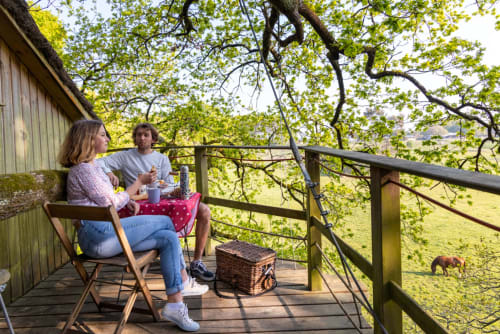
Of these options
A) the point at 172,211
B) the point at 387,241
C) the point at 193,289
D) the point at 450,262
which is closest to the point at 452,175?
the point at 387,241

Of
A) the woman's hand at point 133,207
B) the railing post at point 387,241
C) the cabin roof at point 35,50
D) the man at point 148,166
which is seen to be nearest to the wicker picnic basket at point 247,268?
the man at point 148,166

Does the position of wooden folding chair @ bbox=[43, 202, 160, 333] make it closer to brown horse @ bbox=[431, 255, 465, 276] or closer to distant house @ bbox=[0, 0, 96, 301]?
distant house @ bbox=[0, 0, 96, 301]

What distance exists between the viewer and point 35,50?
10.2 feet

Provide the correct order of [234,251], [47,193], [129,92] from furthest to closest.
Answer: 1. [129,92]
2. [234,251]
3. [47,193]

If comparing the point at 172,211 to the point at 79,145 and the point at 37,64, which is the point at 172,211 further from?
the point at 37,64

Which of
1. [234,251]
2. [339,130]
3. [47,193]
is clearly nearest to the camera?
[47,193]

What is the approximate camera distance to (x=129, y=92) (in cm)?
1000

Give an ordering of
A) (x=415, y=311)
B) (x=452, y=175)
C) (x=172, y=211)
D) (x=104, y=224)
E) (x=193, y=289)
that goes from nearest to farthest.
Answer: (x=452, y=175), (x=415, y=311), (x=104, y=224), (x=172, y=211), (x=193, y=289)

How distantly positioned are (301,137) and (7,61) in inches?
278

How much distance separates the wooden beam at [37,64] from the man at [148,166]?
106cm

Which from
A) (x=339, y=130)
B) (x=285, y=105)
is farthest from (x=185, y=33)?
(x=339, y=130)

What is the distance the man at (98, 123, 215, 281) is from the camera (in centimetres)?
307

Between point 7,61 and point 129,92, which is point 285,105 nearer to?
point 129,92

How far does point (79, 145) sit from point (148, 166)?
1.09 m
